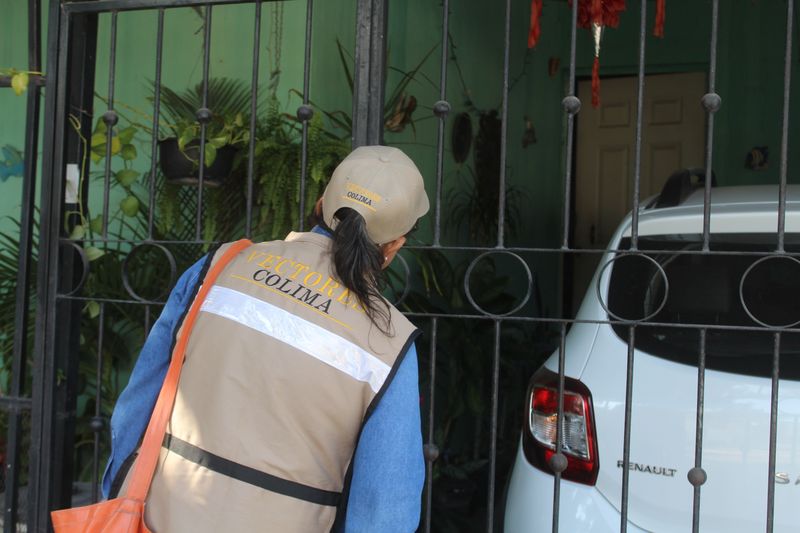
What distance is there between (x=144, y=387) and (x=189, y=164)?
1711mm

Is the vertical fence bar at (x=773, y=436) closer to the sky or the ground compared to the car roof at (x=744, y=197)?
closer to the ground

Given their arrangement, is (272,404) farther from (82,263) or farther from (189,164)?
(189,164)

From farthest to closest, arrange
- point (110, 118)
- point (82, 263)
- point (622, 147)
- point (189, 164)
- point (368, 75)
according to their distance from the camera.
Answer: point (622, 147)
point (189, 164)
point (82, 263)
point (110, 118)
point (368, 75)

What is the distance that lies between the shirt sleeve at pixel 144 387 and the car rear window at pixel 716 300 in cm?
115

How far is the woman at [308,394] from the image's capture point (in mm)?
1475

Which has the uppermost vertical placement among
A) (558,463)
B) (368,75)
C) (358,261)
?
(368,75)

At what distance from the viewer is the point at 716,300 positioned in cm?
236

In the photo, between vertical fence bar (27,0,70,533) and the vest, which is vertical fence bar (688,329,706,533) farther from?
vertical fence bar (27,0,70,533)

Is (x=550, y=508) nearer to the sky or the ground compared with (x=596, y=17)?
nearer to the ground

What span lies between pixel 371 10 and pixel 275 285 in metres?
1.11

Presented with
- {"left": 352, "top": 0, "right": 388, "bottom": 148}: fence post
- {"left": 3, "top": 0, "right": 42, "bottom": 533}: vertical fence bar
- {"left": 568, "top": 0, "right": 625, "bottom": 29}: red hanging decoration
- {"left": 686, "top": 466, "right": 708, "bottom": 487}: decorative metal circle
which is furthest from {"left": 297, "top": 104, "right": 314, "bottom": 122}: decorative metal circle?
{"left": 686, "top": 466, "right": 708, "bottom": 487}: decorative metal circle

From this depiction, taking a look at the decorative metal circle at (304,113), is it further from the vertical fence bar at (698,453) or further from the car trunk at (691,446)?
the vertical fence bar at (698,453)

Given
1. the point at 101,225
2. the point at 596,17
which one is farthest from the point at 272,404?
the point at 596,17

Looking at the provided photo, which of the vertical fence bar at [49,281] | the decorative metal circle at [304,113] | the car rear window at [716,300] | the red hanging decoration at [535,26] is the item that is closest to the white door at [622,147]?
the red hanging decoration at [535,26]
